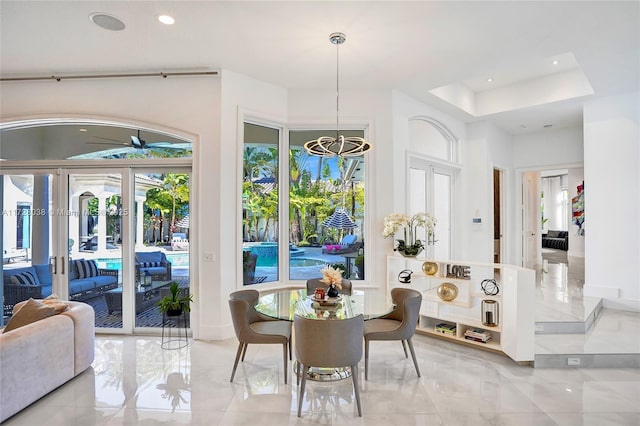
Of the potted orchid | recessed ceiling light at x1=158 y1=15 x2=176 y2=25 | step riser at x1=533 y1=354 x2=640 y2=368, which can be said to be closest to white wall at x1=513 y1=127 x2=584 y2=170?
the potted orchid

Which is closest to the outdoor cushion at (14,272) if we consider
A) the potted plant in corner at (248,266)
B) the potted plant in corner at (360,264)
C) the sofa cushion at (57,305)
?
the sofa cushion at (57,305)

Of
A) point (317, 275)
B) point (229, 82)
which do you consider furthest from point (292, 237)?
point (229, 82)

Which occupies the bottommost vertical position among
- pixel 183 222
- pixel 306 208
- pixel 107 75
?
pixel 183 222

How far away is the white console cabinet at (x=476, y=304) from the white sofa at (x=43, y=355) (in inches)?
143

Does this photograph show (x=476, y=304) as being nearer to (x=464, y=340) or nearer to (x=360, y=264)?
(x=464, y=340)

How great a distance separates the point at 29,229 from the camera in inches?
182

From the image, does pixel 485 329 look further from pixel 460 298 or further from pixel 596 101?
pixel 596 101

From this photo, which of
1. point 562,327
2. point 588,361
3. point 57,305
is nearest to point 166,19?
point 57,305

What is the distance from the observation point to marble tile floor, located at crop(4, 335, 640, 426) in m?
2.64

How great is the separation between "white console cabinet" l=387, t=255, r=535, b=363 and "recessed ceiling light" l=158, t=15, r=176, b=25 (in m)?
3.79

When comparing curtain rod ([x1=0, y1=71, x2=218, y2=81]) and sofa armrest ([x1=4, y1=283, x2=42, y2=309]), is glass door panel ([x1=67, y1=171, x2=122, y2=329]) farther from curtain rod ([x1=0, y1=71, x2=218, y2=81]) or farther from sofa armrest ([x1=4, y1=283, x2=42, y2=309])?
curtain rod ([x1=0, y1=71, x2=218, y2=81])

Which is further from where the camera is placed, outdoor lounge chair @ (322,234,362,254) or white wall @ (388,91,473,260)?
outdoor lounge chair @ (322,234,362,254)

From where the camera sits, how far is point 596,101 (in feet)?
17.8

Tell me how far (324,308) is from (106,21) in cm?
341
